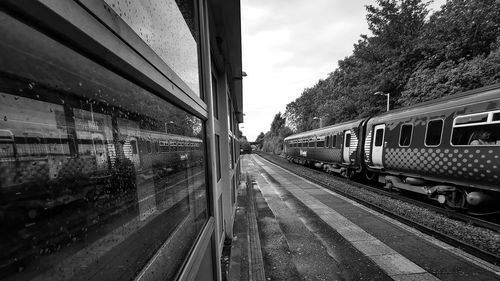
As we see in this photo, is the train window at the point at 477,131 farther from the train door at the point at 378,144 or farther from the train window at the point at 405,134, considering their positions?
the train door at the point at 378,144

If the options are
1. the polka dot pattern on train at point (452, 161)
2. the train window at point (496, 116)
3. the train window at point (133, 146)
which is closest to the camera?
the train window at point (133, 146)

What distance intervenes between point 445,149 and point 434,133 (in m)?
0.66

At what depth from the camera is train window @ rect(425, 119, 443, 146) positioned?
7.01 meters

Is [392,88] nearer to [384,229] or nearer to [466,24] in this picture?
[466,24]

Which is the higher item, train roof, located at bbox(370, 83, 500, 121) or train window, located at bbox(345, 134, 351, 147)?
train roof, located at bbox(370, 83, 500, 121)

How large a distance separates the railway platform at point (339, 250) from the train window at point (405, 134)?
2837 mm

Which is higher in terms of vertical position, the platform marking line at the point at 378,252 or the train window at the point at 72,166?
the train window at the point at 72,166

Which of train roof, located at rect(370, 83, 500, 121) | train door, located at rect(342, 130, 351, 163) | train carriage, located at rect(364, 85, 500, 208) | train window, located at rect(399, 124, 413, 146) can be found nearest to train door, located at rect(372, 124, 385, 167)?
train carriage, located at rect(364, 85, 500, 208)

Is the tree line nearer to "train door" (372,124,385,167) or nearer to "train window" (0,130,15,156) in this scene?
"train door" (372,124,385,167)

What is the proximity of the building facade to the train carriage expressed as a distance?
23.6 ft

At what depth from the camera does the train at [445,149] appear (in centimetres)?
570

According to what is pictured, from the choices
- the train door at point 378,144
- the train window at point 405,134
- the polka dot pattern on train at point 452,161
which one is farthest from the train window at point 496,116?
the train door at point 378,144

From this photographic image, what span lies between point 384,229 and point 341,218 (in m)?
1.13

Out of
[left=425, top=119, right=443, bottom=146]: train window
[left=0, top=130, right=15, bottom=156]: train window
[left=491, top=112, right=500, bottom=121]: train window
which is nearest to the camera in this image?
[left=0, top=130, right=15, bottom=156]: train window
